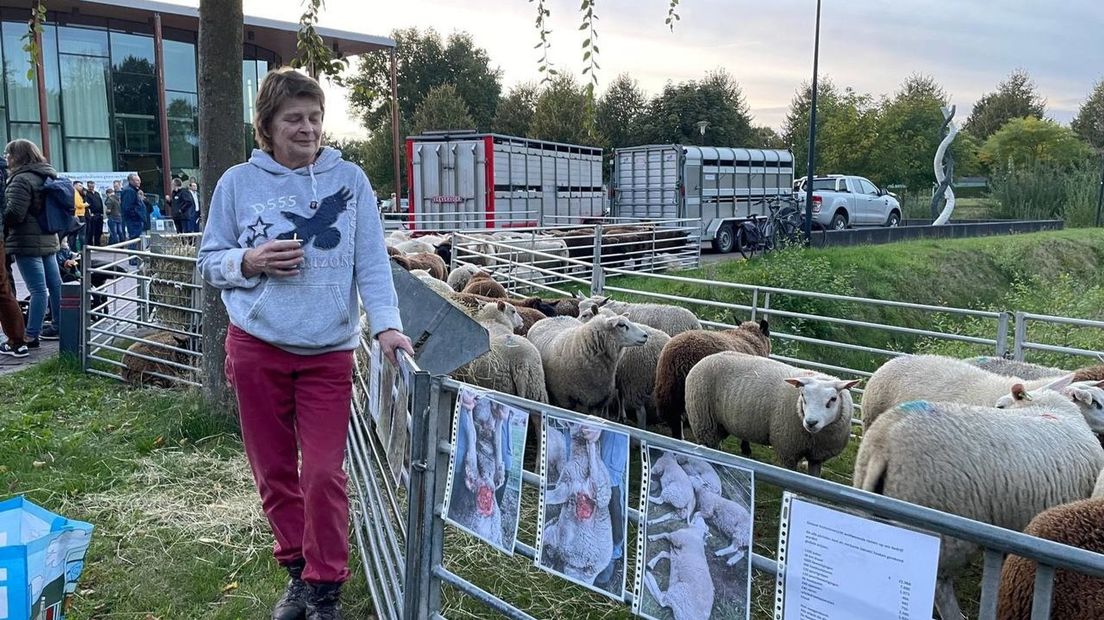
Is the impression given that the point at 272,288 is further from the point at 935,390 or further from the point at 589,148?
the point at 589,148

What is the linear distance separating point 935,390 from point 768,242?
1502 centimetres

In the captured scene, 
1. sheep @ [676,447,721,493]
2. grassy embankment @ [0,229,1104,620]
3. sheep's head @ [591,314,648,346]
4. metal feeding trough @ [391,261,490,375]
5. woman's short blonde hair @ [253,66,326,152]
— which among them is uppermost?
woman's short blonde hair @ [253,66,326,152]

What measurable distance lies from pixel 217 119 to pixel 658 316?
13.6 ft

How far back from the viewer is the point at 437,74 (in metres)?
56.1

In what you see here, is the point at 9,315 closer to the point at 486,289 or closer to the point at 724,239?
the point at 486,289

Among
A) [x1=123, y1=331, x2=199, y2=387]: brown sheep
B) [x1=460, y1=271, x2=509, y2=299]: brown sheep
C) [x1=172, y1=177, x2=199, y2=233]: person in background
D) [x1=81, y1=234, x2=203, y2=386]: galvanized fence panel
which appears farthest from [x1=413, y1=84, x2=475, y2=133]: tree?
[x1=123, y1=331, x2=199, y2=387]: brown sheep

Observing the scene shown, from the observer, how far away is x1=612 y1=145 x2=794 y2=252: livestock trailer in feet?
70.5

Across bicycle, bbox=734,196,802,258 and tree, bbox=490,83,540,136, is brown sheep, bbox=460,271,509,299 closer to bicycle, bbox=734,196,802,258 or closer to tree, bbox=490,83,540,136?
bicycle, bbox=734,196,802,258

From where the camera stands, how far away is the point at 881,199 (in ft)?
84.8

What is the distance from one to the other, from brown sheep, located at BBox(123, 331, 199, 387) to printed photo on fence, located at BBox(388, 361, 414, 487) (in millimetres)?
4406

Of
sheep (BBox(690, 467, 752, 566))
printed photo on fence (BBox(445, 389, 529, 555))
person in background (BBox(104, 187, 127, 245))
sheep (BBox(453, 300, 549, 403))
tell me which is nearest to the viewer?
sheep (BBox(690, 467, 752, 566))

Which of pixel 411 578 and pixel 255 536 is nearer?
pixel 411 578

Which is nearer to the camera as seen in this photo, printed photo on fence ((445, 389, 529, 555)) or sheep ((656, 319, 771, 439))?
printed photo on fence ((445, 389, 529, 555))

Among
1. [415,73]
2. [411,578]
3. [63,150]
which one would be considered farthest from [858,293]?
[415,73]
